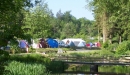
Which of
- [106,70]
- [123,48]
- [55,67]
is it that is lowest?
[106,70]

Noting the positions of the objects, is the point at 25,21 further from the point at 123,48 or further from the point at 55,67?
the point at 55,67

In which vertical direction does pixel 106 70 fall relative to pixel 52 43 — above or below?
below

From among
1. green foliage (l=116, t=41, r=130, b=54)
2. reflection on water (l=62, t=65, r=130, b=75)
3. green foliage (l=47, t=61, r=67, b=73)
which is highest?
green foliage (l=116, t=41, r=130, b=54)

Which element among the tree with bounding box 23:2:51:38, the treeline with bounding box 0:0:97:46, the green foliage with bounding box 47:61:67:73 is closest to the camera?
the treeline with bounding box 0:0:97:46

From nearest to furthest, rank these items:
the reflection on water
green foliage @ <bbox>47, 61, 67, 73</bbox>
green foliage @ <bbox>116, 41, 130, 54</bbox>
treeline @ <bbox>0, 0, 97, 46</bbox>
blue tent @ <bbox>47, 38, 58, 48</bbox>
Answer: treeline @ <bbox>0, 0, 97, 46</bbox>, green foliage @ <bbox>47, 61, 67, 73</bbox>, the reflection on water, green foliage @ <bbox>116, 41, 130, 54</bbox>, blue tent @ <bbox>47, 38, 58, 48</bbox>

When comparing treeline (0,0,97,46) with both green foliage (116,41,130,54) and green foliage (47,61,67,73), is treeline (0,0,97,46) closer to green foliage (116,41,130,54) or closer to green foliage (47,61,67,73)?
green foliage (47,61,67,73)

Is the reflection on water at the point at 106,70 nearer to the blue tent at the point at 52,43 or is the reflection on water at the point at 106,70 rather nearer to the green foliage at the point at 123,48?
the green foliage at the point at 123,48

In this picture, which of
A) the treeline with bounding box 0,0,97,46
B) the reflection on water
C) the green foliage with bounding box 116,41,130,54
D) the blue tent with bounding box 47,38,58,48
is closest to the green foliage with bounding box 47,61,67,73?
the reflection on water

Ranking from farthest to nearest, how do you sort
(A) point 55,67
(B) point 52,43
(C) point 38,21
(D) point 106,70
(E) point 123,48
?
(B) point 52,43 → (C) point 38,21 → (E) point 123,48 → (D) point 106,70 → (A) point 55,67

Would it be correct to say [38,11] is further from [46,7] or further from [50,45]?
[50,45]

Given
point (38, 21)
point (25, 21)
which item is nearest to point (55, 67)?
point (25, 21)

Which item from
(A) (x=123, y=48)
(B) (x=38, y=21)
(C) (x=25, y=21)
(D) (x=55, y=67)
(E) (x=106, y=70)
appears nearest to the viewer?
(D) (x=55, y=67)

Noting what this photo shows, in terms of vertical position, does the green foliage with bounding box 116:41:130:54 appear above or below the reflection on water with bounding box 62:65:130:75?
above

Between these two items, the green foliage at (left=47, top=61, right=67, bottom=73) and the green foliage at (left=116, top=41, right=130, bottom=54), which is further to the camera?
the green foliage at (left=116, top=41, right=130, bottom=54)
